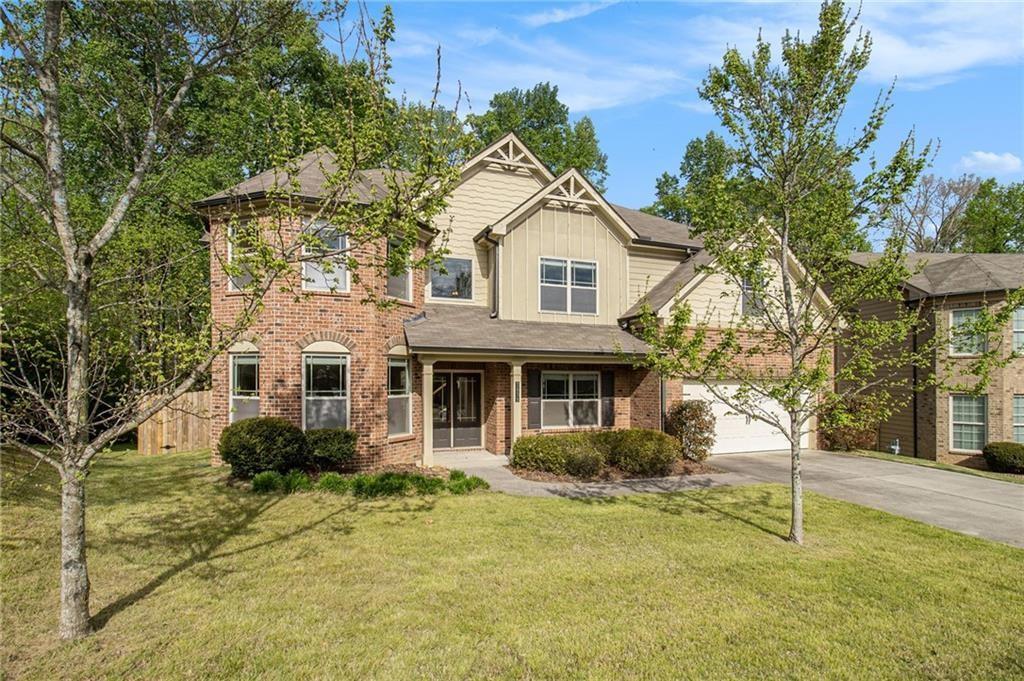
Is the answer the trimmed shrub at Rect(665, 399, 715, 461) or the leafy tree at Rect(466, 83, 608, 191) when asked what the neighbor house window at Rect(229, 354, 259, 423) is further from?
the leafy tree at Rect(466, 83, 608, 191)

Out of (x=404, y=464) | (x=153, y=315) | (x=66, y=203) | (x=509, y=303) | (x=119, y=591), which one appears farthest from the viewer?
(x=509, y=303)

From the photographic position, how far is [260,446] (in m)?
10.4

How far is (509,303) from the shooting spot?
49.1 feet

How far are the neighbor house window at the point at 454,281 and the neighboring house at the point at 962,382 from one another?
1281 centimetres

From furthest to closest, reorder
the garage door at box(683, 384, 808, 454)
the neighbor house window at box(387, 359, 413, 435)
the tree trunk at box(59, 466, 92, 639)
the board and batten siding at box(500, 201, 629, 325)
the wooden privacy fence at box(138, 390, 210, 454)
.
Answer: the wooden privacy fence at box(138, 390, 210, 454) < the garage door at box(683, 384, 808, 454) < the board and batten siding at box(500, 201, 629, 325) < the neighbor house window at box(387, 359, 413, 435) < the tree trunk at box(59, 466, 92, 639)

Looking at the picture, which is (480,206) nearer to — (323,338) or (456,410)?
(456,410)

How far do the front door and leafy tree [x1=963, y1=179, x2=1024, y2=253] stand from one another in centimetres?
3616

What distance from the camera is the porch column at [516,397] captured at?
44.0 feet

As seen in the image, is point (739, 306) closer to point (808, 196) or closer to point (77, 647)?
point (808, 196)

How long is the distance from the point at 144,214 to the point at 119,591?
15.9 meters

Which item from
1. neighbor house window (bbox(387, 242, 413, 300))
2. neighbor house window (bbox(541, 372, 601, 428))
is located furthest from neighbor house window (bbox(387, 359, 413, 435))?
neighbor house window (bbox(541, 372, 601, 428))

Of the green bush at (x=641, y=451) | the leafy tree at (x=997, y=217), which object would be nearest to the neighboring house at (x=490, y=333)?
the green bush at (x=641, y=451)

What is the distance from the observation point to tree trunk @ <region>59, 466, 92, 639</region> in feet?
Result: 15.3

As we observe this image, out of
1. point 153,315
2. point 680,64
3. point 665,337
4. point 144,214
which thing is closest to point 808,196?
point 665,337
